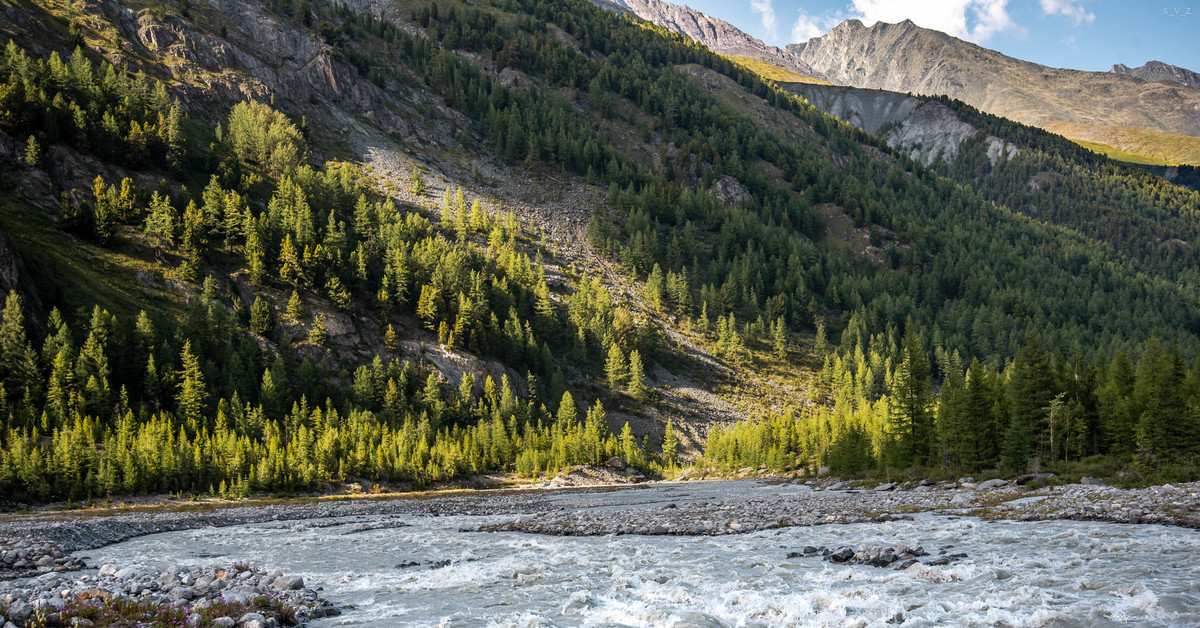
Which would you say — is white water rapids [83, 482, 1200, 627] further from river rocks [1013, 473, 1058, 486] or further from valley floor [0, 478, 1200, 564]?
river rocks [1013, 473, 1058, 486]

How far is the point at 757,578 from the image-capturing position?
2069cm

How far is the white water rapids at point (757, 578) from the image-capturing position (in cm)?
1548

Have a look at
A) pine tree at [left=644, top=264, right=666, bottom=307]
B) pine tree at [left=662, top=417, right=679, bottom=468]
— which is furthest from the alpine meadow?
pine tree at [left=662, top=417, right=679, bottom=468]

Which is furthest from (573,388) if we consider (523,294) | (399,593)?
(399,593)

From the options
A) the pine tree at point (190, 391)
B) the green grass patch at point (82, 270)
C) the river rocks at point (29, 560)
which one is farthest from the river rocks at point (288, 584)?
the green grass patch at point (82, 270)

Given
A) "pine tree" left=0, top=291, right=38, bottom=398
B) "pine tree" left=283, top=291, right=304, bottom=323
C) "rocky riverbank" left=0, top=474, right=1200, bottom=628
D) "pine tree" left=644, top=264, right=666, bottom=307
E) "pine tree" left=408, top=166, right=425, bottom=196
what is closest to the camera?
"rocky riverbank" left=0, top=474, right=1200, bottom=628

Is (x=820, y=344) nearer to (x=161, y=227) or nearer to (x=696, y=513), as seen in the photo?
(x=696, y=513)

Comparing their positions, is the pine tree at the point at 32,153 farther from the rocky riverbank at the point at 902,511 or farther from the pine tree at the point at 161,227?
the rocky riverbank at the point at 902,511

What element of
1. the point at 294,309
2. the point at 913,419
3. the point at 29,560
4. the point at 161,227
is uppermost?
the point at 161,227

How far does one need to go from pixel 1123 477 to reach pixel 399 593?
52381mm

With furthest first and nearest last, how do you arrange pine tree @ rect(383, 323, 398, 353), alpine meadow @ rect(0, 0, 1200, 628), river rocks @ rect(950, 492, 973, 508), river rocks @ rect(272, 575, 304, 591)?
pine tree @ rect(383, 323, 398, 353), river rocks @ rect(950, 492, 973, 508), river rocks @ rect(272, 575, 304, 591), alpine meadow @ rect(0, 0, 1200, 628)

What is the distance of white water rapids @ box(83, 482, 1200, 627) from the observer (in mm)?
15477

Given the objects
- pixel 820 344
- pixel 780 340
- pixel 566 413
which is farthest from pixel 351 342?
pixel 820 344

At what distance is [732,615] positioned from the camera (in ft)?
53.1
